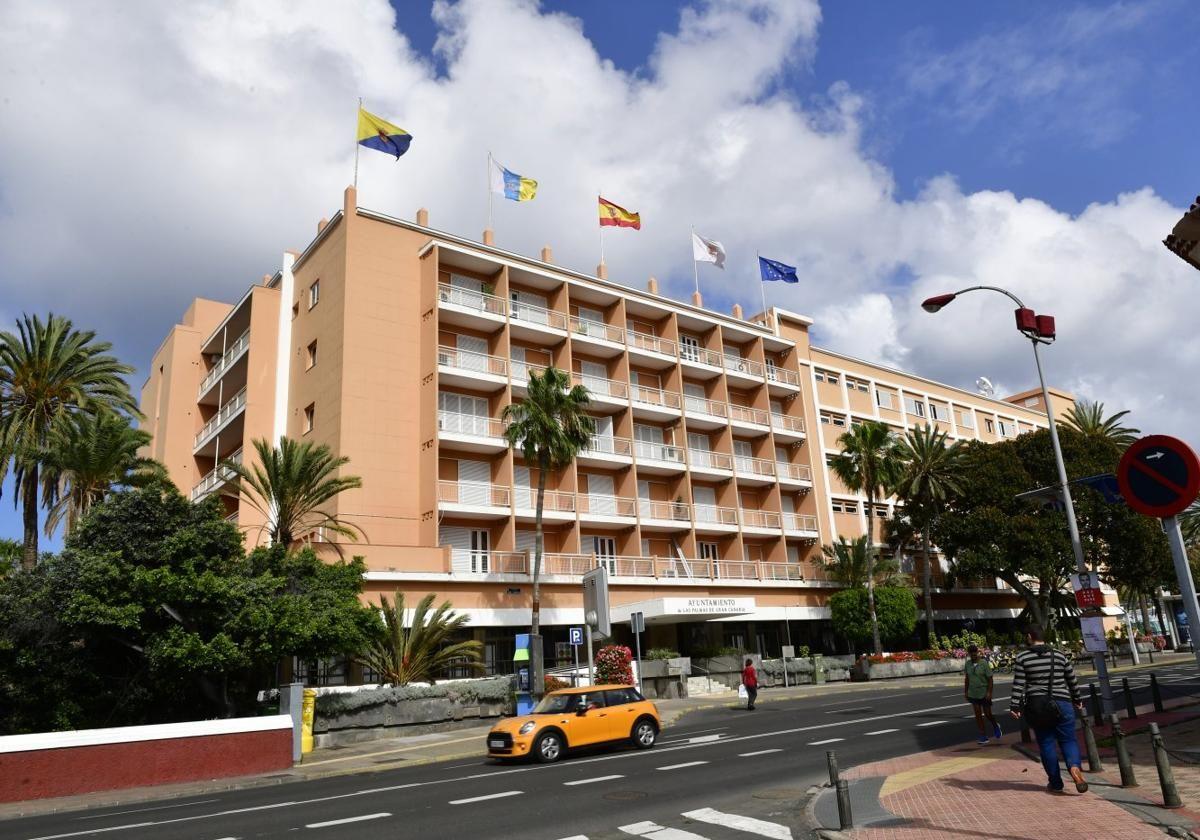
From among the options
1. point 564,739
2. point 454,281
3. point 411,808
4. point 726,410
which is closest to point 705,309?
point 726,410

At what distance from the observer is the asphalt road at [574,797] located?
10.6 meters

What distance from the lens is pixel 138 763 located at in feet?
59.8

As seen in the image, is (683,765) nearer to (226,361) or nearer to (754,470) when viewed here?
(754,470)

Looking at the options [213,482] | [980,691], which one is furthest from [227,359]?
[980,691]

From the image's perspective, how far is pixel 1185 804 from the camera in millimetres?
8938

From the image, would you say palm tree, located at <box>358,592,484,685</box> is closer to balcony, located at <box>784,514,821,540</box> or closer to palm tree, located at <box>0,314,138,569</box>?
palm tree, located at <box>0,314,138,569</box>

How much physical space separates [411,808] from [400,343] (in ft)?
83.4

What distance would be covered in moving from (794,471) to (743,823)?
38670mm

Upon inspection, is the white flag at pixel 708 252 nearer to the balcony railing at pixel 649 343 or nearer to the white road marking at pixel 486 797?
the balcony railing at pixel 649 343

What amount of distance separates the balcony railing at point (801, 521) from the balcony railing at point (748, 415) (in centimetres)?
532

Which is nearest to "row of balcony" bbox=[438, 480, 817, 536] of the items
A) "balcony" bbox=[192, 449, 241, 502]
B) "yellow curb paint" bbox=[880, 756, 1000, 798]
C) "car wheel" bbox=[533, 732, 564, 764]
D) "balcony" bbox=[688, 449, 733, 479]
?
"balcony" bbox=[688, 449, 733, 479]

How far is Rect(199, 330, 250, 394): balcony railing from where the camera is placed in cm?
3909

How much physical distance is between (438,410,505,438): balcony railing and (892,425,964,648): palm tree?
76.3ft

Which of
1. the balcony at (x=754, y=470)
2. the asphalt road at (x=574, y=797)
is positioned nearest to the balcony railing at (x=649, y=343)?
the balcony at (x=754, y=470)
